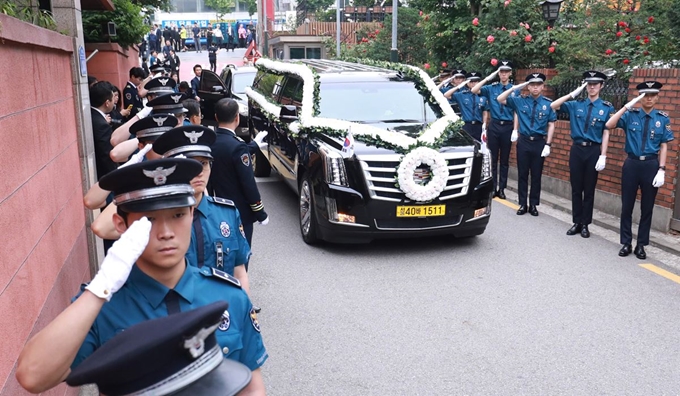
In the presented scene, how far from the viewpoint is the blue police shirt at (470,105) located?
36.6ft

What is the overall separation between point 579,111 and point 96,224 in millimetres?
6514

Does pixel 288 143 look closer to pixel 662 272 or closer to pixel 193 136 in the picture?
pixel 662 272

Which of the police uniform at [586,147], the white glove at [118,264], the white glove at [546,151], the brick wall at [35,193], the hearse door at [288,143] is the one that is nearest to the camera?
the white glove at [118,264]

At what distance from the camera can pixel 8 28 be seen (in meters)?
3.20

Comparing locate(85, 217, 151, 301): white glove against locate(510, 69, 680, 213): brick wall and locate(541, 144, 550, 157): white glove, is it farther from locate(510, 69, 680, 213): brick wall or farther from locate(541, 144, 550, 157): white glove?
locate(541, 144, 550, 157): white glove

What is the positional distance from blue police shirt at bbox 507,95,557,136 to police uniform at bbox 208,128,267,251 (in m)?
5.25

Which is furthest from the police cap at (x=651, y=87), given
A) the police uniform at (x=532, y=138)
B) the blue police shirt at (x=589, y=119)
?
the police uniform at (x=532, y=138)

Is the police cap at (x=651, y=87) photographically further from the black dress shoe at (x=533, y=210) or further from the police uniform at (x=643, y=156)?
the black dress shoe at (x=533, y=210)

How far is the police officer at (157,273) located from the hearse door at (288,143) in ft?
19.3

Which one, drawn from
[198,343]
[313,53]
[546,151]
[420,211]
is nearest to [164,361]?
[198,343]

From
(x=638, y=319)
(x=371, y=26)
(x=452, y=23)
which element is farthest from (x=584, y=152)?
(x=371, y=26)

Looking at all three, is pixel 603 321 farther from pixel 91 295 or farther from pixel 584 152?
pixel 91 295

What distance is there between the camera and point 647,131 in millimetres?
6973

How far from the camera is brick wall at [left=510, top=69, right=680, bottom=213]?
774 cm
